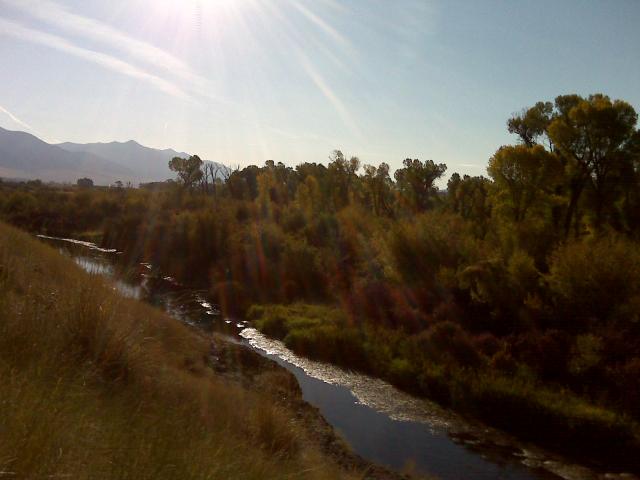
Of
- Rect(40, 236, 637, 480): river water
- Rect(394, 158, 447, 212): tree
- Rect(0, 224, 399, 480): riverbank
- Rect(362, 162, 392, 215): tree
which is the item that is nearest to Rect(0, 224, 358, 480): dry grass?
Rect(0, 224, 399, 480): riverbank

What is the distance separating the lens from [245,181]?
82.4 m

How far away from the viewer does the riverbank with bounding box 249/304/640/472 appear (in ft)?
44.4

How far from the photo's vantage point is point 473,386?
1631cm

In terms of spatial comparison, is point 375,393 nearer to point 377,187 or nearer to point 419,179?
point 377,187

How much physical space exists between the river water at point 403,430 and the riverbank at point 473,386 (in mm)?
574

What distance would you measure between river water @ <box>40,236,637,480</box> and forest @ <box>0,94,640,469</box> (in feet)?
2.81

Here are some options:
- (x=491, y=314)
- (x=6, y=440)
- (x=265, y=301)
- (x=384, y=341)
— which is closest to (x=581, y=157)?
(x=491, y=314)

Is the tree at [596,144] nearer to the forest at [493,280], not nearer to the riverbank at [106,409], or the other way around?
the forest at [493,280]

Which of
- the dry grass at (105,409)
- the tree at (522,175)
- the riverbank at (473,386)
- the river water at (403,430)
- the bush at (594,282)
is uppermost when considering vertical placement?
the tree at (522,175)

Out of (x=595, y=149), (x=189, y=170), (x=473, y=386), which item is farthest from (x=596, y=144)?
(x=189, y=170)

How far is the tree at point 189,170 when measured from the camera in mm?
93125

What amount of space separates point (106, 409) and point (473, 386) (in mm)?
12617

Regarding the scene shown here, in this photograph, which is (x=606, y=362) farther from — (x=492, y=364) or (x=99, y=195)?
(x=99, y=195)

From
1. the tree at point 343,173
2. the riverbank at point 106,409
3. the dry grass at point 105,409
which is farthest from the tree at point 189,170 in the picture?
the dry grass at point 105,409
